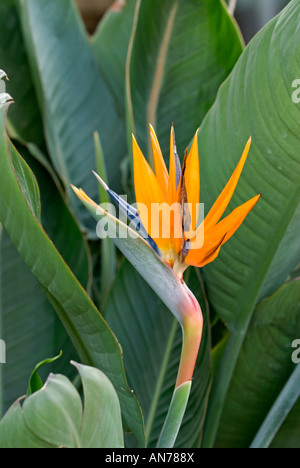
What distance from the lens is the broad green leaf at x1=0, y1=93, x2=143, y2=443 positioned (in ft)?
1.38

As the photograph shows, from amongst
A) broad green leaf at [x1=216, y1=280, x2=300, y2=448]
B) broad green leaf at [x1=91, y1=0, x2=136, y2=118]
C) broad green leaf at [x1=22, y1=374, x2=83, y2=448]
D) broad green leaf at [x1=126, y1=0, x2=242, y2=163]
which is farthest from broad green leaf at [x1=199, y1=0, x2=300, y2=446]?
broad green leaf at [x1=91, y1=0, x2=136, y2=118]

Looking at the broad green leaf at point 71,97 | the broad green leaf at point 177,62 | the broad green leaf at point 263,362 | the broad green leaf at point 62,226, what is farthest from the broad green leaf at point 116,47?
the broad green leaf at point 263,362

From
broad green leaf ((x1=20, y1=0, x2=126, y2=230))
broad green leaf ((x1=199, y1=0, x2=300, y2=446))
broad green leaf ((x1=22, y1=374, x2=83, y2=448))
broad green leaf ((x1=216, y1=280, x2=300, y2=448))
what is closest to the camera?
broad green leaf ((x1=22, y1=374, x2=83, y2=448))

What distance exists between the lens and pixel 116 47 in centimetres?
94

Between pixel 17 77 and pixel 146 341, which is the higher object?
pixel 17 77

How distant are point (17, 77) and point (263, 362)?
0.60 metres

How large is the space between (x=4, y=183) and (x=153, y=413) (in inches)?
13.8

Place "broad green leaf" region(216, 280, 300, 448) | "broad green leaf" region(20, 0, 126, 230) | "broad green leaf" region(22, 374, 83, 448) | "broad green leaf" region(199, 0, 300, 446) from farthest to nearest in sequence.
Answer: "broad green leaf" region(20, 0, 126, 230)
"broad green leaf" region(216, 280, 300, 448)
"broad green leaf" region(199, 0, 300, 446)
"broad green leaf" region(22, 374, 83, 448)

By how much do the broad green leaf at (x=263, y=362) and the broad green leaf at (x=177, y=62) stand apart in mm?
257

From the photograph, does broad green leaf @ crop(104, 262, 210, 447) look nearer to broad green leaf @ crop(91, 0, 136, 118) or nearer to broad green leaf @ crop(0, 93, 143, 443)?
broad green leaf @ crop(0, 93, 143, 443)

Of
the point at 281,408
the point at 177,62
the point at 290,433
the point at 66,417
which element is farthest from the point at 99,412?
the point at 177,62

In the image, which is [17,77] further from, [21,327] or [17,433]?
[17,433]

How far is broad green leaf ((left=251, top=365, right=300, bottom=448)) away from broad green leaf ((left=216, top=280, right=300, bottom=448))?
0.05 meters
